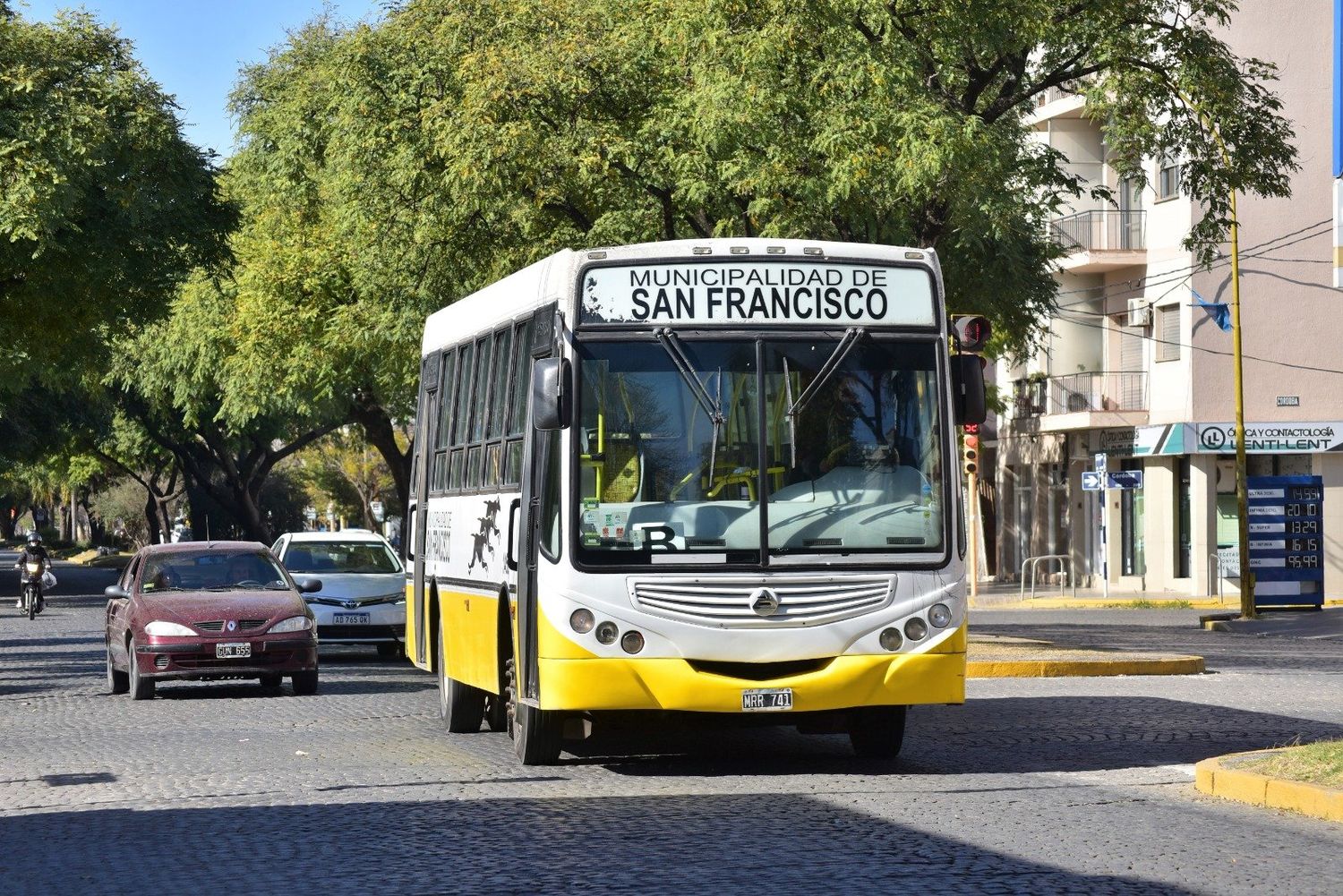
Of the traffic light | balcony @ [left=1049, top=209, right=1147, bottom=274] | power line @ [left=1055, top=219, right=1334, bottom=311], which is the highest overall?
balcony @ [left=1049, top=209, right=1147, bottom=274]

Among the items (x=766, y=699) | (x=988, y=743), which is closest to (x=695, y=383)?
(x=766, y=699)

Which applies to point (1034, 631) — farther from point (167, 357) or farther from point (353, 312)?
point (167, 357)

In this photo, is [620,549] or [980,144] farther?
[980,144]

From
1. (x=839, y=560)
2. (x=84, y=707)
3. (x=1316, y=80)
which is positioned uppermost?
(x=1316, y=80)

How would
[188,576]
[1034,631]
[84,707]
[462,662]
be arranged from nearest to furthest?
[462,662] → [84,707] → [188,576] → [1034,631]

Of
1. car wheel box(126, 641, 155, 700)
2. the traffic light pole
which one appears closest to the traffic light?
the traffic light pole

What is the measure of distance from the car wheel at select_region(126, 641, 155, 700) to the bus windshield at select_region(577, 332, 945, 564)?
9175 millimetres

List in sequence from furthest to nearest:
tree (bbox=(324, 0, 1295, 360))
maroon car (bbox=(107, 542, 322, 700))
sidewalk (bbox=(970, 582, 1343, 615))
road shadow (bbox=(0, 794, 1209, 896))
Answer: sidewalk (bbox=(970, 582, 1343, 615))
tree (bbox=(324, 0, 1295, 360))
maroon car (bbox=(107, 542, 322, 700))
road shadow (bbox=(0, 794, 1209, 896))

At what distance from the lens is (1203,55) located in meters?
24.7

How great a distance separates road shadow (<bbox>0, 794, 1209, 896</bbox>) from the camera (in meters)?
9.03

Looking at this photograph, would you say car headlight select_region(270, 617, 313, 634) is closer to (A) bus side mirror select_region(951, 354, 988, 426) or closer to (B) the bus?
(B) the bus

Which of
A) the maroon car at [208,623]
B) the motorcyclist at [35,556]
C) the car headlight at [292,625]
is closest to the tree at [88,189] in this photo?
the maroon car at [208,623]

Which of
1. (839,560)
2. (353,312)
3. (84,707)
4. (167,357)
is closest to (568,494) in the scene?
(839,560)

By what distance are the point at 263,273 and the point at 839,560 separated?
2866 cm
